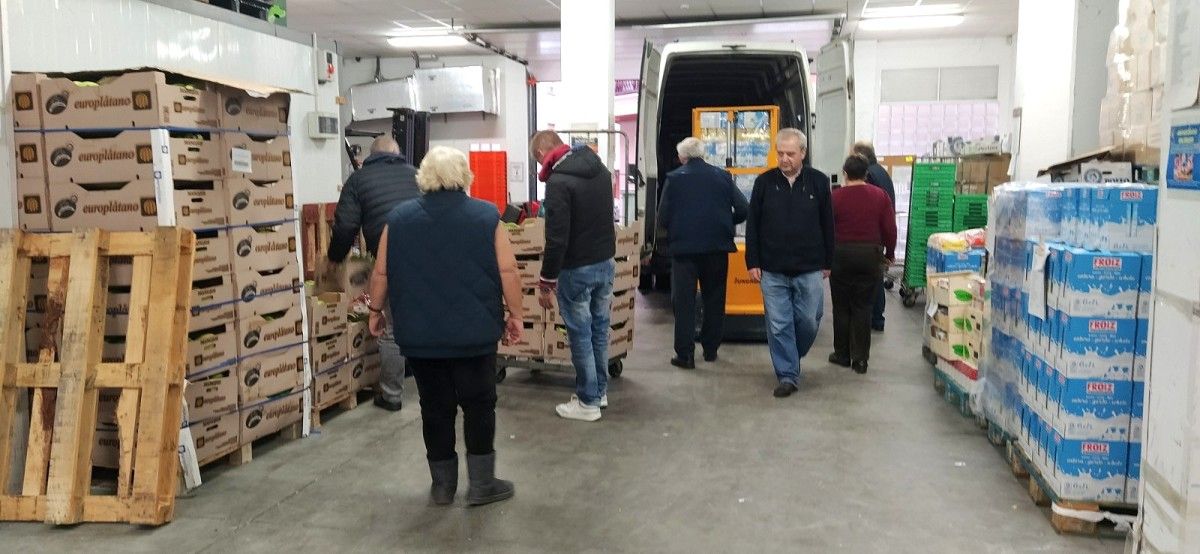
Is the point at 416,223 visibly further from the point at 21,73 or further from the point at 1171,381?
the point at 1171,381

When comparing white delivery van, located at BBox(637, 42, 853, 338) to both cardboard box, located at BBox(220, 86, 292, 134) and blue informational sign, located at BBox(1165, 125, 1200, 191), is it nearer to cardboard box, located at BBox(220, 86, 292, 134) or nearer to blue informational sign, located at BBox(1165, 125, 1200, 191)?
cardboard box, located at BBox(220, 86, 292, 134)

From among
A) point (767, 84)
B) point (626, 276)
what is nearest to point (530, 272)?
point (626, 276)

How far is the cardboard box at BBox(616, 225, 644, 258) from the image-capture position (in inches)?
232

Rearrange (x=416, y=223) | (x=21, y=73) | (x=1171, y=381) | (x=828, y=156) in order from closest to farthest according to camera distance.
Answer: (x=1171, y=381)
(x=416, y=223)
(x=21, y=73)
(x=828, y=156)

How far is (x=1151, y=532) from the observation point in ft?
7.03

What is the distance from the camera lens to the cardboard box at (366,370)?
5297 mm

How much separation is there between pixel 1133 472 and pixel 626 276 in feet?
10.9

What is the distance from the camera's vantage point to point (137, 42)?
14.5 feet

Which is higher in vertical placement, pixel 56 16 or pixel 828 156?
pixel 56 16

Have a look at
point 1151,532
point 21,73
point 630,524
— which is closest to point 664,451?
point 630,524

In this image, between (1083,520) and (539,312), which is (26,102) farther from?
(1083,520)

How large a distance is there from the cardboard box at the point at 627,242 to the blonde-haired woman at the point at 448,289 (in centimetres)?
228

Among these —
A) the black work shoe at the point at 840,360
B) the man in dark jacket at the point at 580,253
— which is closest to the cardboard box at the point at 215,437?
the man in dark jacket at the point at 580,253

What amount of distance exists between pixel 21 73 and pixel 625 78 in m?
14.1
